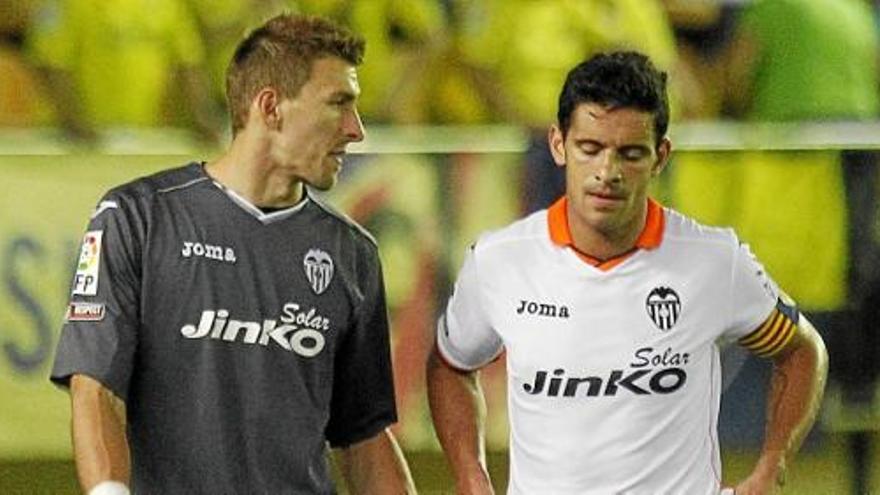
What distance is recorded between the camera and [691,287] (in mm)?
4977

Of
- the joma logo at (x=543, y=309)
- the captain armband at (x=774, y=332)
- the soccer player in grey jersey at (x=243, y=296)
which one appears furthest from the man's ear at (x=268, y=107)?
the captain armband at (x=774, y=332)

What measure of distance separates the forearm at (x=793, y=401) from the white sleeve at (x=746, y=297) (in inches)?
5.6

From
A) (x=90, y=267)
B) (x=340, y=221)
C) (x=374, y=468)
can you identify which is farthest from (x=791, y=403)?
(x=90, y=267)

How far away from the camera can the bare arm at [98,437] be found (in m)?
4.22

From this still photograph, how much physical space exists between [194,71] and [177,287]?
3057 mm

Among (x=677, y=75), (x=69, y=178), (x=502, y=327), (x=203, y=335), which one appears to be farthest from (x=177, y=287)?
(x=677, y=75)

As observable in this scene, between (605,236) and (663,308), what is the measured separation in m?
0.19

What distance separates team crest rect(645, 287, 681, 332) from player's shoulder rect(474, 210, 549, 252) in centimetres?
25

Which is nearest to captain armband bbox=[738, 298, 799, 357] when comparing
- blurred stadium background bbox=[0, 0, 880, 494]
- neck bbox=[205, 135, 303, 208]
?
neck bbox=[205, 135, 303, 208]

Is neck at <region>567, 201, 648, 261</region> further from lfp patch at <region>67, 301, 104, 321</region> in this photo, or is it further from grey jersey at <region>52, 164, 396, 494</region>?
lfp patch at <region>67, 301, 104, 321</region>

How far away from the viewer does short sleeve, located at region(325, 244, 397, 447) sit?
4.68m

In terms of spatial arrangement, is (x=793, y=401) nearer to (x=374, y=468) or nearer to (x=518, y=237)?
(x=518, y=237)

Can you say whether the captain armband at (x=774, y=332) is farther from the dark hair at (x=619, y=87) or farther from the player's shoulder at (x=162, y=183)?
the player's shoulder at (x=162, y=183)

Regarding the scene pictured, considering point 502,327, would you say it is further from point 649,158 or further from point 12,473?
point 12,473
